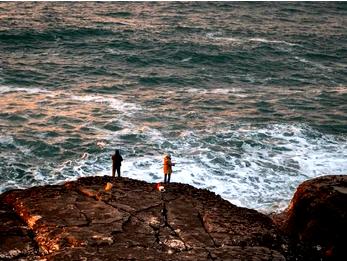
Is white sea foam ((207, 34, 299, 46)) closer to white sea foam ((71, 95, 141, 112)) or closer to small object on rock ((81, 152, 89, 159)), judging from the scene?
white sea foam ((71, 95, 141, 112))

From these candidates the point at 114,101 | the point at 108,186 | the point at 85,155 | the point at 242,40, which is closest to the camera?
the point at 108,186

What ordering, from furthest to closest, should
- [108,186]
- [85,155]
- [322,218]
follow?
[85,155] → [108,186] → [322,218]

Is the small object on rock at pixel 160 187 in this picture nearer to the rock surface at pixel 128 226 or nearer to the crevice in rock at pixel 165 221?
the rock surface at pixel 128 226

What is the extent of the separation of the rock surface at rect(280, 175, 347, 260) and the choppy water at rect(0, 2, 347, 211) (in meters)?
3.23

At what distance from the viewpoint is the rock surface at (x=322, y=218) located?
1041 cm

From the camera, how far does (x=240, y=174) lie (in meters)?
16.9

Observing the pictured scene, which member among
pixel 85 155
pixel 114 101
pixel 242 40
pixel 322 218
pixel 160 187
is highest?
pixel 242 40

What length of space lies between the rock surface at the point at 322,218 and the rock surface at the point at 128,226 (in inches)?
31.1

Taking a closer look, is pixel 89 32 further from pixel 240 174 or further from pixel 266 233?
pixel 266 233

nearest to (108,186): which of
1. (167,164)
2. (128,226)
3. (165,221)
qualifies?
(128,226)

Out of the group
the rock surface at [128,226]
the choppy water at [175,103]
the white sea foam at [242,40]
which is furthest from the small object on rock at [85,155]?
the white sea foam at [242,40]

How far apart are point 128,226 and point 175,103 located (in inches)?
602

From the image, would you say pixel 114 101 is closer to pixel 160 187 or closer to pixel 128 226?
pixel 160 187

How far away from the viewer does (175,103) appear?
24.6m
